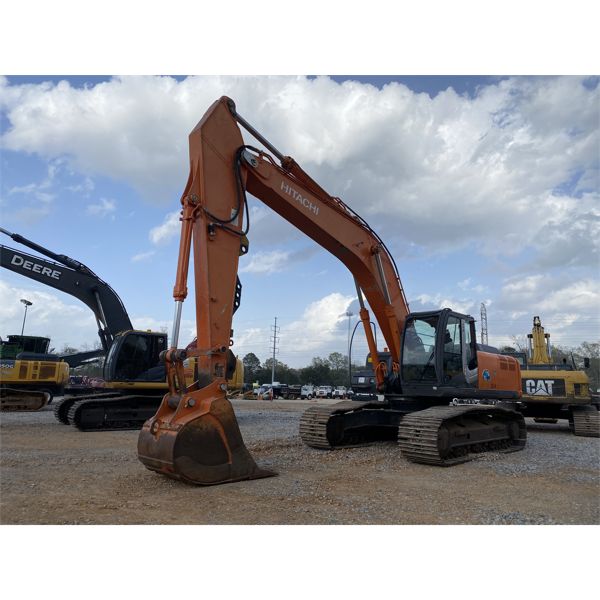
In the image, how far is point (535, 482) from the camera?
23.8 ft

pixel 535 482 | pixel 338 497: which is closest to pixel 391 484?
pixel 338 497

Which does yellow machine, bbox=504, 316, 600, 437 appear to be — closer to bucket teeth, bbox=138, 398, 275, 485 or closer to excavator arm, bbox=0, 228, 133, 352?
bucket teeth, bbox=138, 398, 275, 485

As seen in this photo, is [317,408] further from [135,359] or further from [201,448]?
[135,359]

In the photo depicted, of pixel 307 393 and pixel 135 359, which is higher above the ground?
pixel 135 359

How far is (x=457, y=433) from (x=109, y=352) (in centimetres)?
1018

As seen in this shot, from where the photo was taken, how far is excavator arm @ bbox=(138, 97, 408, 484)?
20.9 feet

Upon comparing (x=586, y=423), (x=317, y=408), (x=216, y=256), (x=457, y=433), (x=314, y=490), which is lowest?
(x=314, y=490)

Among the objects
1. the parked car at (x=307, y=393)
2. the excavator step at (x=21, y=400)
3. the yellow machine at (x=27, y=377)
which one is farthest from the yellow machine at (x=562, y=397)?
the parked car at (x=307, y=393)

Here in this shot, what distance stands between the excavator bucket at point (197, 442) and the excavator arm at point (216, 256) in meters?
0.01

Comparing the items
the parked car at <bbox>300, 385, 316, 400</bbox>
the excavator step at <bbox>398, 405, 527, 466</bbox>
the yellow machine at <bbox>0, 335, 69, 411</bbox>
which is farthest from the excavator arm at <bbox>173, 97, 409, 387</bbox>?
the parked car at <bbox>300, 385, 316, 400</bbox>

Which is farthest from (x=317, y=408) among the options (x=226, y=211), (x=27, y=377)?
(x=27, y=377)

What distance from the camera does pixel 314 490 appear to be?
21.2 ft

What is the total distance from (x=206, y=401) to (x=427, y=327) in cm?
504

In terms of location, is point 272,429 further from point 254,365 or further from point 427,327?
point 254,365
